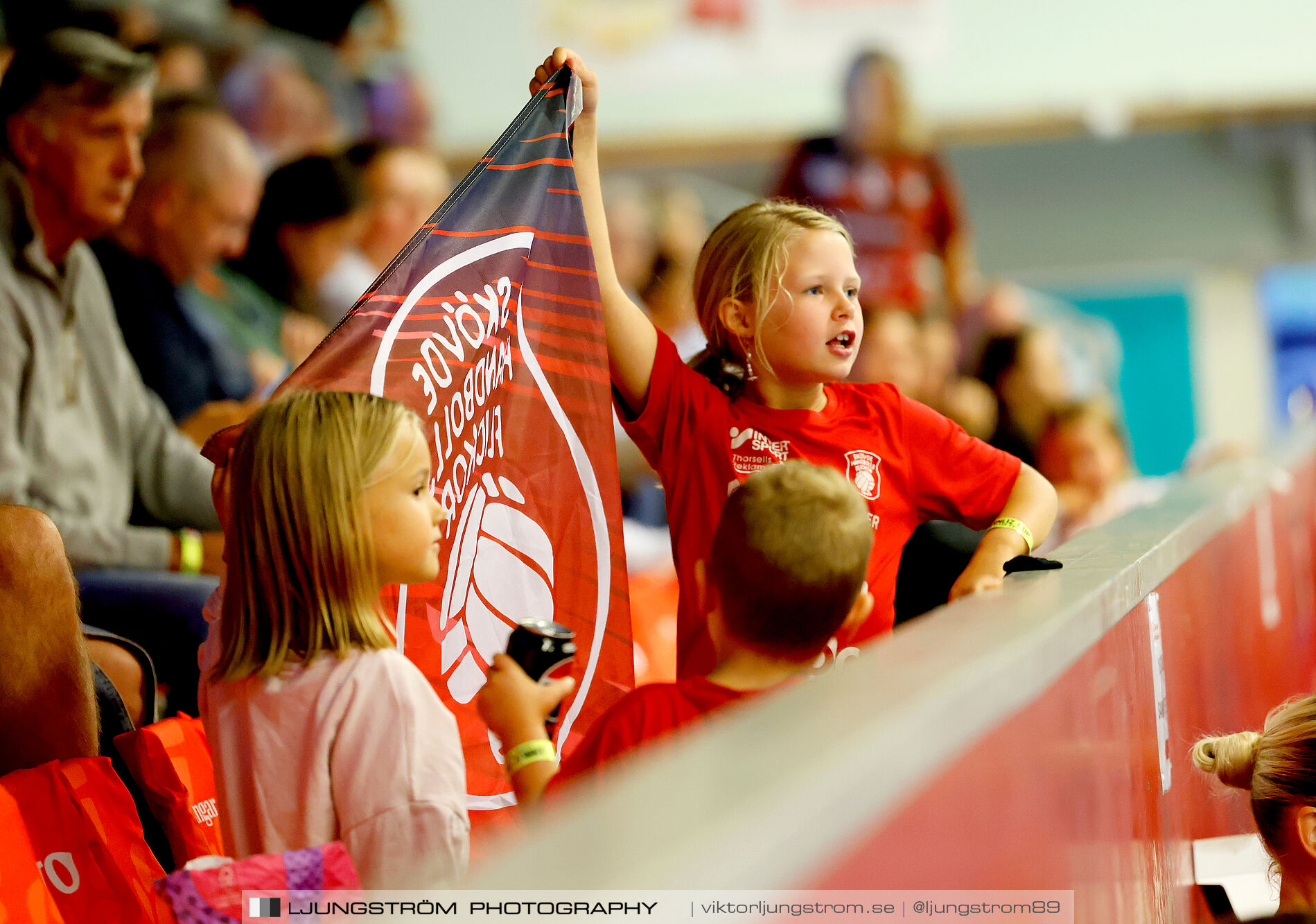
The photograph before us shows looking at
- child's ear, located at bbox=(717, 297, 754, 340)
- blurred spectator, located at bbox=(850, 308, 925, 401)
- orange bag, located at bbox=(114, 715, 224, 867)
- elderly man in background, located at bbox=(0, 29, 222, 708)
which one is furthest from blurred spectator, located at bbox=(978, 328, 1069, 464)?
orange bag, located at bbox=(114, 715, 224, 867)

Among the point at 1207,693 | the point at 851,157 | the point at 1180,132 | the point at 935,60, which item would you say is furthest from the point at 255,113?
the point at 1180,132

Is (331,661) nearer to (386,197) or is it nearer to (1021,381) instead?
(386,197)

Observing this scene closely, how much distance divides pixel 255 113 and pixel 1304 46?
207 inches

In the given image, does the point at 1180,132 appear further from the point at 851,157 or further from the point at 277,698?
the point at 277,698

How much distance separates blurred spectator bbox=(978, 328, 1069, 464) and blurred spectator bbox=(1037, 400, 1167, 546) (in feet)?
0.31

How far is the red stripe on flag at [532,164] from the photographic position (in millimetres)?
1677

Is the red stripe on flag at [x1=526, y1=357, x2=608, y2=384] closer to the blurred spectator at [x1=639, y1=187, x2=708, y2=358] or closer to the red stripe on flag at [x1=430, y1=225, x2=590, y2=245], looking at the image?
the red stripe on flag at [x1=430, y1=225, x2=590, y2=245]

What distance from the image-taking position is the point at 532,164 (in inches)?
67.1

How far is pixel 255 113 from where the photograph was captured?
427 centimetres

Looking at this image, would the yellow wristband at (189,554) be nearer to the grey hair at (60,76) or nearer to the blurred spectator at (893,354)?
the grey hair at (60,76)

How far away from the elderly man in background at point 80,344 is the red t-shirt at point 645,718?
3.99 feet

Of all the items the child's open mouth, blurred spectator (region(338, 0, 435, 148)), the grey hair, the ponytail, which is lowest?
the ponytail

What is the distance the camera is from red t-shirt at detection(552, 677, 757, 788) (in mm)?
1146

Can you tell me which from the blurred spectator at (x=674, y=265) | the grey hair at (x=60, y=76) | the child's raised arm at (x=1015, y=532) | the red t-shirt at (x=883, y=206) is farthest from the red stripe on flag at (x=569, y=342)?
the red t-shirt at (x=883, y=206)
